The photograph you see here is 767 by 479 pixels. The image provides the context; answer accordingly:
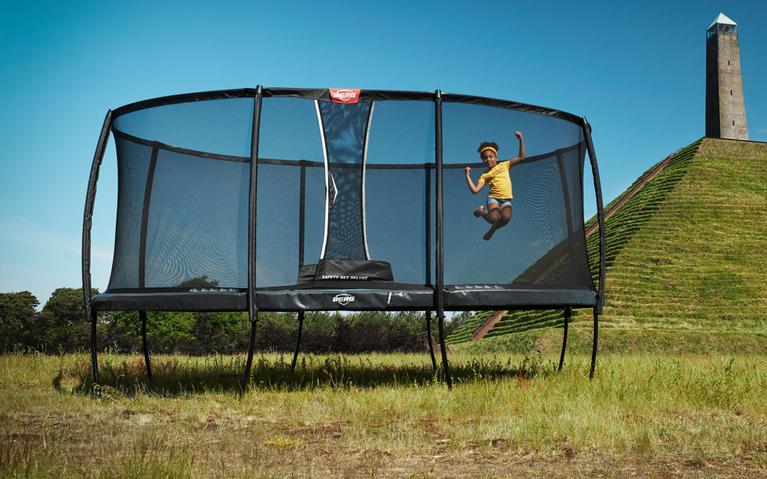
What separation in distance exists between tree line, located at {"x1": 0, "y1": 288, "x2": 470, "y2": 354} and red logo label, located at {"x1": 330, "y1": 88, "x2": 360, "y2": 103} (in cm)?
1495

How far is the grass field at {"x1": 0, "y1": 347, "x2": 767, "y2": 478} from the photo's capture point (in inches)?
120

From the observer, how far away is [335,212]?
5.65m

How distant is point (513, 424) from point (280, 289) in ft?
7.19

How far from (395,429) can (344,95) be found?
103 inches

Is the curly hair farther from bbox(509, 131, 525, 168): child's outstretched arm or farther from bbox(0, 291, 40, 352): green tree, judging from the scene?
bbox(0, 291, 40, 352): green tree

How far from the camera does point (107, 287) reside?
5883 mm

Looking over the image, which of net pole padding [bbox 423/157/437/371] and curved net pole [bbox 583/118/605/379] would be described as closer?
net pole padding [bbox 423/157/437/371]

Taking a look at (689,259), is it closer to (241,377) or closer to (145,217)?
(241,377)

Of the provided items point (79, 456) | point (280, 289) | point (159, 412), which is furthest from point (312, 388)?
point (79, 456)

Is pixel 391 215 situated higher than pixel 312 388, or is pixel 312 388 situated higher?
pixel 391 215

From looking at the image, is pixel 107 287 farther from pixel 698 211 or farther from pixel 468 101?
pixel 698 211

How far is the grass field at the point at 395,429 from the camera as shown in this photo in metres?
3.04

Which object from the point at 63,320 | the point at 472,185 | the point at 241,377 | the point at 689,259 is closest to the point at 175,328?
the point at 63,320

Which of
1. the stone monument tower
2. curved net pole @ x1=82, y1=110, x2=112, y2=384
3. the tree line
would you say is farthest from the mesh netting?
the stone monument tower
